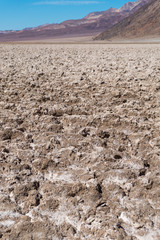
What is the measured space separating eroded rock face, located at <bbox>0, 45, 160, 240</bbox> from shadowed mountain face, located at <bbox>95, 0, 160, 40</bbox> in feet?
158

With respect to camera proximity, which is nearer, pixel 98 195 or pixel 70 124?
pixel 98 195

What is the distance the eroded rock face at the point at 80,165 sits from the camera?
172cm

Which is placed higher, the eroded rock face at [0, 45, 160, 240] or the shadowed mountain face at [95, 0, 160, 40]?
the shadowed mountain face at [95, 0, 160, 40]

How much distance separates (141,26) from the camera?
5419cm

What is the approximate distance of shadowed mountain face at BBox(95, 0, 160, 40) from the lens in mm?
51281

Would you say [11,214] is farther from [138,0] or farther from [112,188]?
[138,0]

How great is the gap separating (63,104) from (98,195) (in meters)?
2.21

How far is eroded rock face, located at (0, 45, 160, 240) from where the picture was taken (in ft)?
5.64

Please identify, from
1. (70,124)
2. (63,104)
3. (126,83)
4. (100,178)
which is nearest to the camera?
(100,178)

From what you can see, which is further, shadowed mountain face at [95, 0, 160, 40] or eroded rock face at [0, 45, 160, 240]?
shadowed mountain face at [95, 0, 160, 40]

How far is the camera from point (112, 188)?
2.05 m

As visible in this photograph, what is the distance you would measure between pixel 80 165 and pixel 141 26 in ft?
186

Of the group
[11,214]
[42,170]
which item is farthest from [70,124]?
[11,214]

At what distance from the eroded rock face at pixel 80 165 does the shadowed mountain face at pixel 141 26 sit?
4829cm
